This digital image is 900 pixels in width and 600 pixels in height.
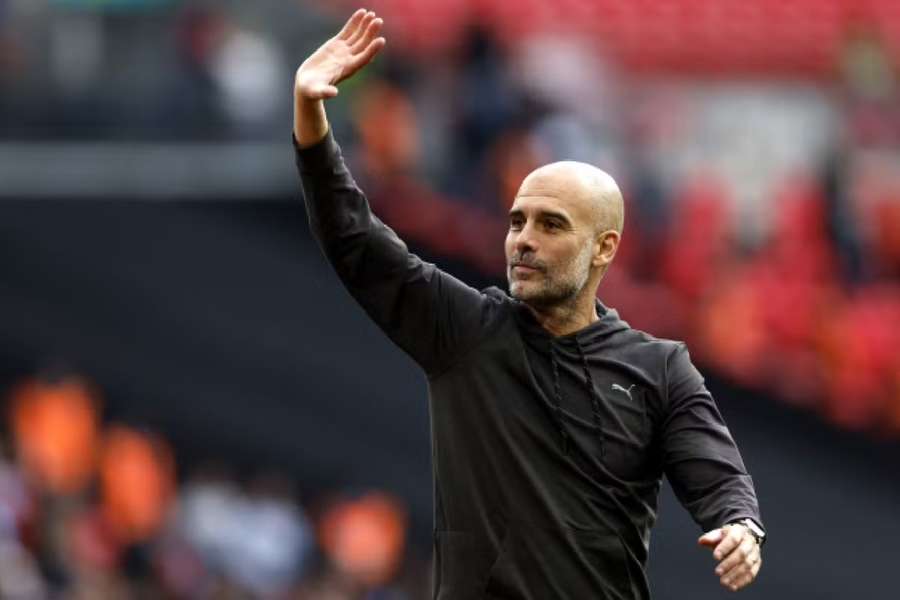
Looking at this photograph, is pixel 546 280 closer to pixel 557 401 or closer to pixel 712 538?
pixel 557 401

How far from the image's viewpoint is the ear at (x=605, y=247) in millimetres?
5328

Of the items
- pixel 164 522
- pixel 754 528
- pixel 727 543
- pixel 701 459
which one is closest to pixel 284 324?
pixel 164 522

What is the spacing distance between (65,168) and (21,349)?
3.83 feet

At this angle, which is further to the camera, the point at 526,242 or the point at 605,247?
the point at 605,247

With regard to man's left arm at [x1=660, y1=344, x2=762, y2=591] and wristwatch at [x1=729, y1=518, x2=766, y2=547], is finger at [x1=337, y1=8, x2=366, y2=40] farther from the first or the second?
wristwatch at [x1=729, y1=518, x2=766, y2=547]

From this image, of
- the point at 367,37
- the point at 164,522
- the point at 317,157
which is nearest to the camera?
the point at 317,157

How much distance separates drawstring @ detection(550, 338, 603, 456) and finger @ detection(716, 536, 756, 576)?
18.4 inches

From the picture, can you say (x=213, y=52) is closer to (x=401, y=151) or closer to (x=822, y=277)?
(x=401, y=151)

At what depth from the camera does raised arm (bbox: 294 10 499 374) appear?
5.11 meters

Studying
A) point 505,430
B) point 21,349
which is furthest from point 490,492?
point 21,349

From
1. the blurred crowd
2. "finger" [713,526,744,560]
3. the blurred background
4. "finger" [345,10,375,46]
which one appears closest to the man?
"finger" [345,10,375,46]

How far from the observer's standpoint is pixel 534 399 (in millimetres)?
5254

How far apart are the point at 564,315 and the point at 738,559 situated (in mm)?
788

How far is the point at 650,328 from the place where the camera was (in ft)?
43.5
